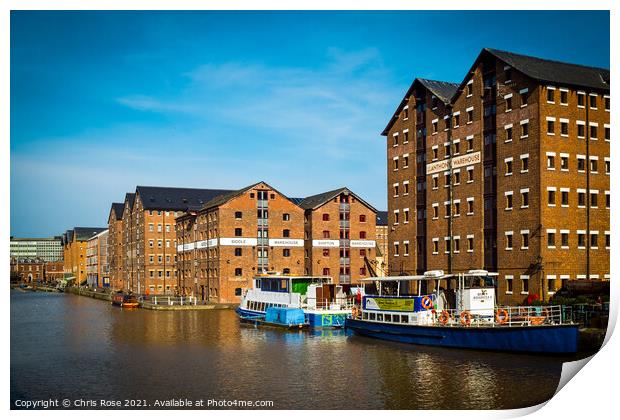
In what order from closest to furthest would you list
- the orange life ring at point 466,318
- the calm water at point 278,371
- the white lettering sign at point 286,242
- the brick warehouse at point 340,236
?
the calm water at point 278,371 < the orange life ring at point 466,318 < the white lettering sign at point 286,242 < the brick warehouse at point 340,236

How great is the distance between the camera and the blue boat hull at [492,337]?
3462 centimetres

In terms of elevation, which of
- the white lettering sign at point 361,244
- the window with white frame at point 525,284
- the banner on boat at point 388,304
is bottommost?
the banner on boat at point 388,304

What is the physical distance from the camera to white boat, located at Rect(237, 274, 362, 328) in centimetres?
5362

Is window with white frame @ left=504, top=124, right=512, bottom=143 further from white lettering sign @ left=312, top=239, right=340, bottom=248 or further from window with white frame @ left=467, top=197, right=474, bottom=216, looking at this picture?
white lettering sign @ left=312, top=239, right=340, bottom=248

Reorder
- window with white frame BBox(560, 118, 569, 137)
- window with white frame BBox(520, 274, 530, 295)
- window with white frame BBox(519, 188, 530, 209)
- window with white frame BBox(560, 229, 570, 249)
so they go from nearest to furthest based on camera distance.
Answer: window with white frame BBox(560, 118, 569, 137)
window with white frame BBox(560, 229, 570, 249)
window with white frame BBox(520, 274, 530, 295)
window with white frame BBox(519, 188, 530, 209)

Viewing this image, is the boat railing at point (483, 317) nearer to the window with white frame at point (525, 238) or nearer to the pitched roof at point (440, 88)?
the window with white frame at point (525, 238)

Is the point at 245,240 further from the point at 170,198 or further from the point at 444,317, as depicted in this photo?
the point at 444,317

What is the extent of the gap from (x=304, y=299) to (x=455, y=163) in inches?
643

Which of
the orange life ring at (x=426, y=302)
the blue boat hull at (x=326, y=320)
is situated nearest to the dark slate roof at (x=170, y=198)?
the blue boat hull at (x=326, y=320)

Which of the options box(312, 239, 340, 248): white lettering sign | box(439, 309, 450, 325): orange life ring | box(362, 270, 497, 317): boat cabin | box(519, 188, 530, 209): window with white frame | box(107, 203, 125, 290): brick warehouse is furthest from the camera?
box(107, 203, 125, 290): brick warehouse

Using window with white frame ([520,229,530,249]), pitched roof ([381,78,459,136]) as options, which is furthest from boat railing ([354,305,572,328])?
pitched roof ([381,78,459,136])

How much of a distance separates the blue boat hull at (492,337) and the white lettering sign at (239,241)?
38.0m

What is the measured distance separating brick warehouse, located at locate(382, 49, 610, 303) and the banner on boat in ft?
26.6
